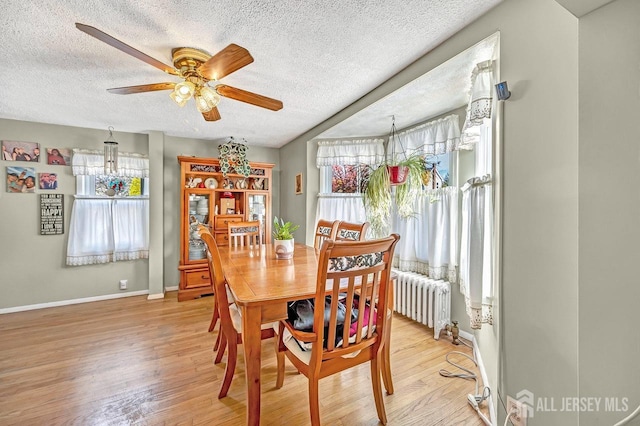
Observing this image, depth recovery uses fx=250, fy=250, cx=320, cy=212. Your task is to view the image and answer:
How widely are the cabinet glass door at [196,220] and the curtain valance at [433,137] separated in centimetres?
293

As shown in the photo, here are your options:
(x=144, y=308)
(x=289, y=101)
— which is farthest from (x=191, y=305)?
(x=289, y=101)

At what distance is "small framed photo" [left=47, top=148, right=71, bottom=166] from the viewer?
10.4ft

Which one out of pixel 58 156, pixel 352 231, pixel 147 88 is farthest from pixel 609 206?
pixel 58 156

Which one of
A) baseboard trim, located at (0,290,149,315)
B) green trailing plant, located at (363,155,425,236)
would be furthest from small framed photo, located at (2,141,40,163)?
green trailing plant, located at (363,155,425,236)

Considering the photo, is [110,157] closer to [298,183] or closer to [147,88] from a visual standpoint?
[147,88]

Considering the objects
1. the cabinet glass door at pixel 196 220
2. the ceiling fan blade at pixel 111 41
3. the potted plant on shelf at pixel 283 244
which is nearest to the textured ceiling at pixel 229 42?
the ceiling fan blade at pixel 111 41

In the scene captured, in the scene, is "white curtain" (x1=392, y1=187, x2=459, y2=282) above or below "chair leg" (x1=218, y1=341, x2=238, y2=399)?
above

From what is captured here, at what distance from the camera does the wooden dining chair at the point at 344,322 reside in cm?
117

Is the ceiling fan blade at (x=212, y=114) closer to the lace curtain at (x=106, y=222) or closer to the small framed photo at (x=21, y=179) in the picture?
the lace curtain at (x=106, y=222)

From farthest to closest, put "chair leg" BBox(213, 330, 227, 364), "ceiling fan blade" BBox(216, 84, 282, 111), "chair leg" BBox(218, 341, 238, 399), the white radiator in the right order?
the white radiator < "chair leg" BBox(213, 330, 227, 364) < "ceiling fan blade" BBox(216, 84, 282, 111) < "chair leg" BBox(218, 341, 238, 399)

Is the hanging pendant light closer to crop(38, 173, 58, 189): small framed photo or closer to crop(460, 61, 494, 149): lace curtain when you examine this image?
crop(38, 173, 58, 189): small framed photo

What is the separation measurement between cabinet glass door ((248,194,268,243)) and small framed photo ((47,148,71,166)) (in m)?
2.36

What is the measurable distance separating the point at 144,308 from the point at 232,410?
7.64ft

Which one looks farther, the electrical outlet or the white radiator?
the white radiator
